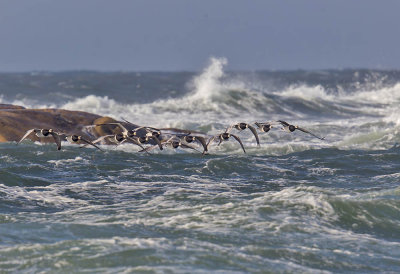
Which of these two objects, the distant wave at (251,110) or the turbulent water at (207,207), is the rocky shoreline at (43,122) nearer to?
the turbulent water at (207,207)

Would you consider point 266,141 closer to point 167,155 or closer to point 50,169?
point 167,155

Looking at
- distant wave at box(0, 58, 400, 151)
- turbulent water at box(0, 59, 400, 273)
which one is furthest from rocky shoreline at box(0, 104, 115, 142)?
distant wave at box(0, 58, 400, 151)

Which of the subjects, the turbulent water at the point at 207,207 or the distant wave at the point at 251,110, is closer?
the turbulent water at the point at 207,207

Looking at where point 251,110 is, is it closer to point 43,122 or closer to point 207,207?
point 43,122

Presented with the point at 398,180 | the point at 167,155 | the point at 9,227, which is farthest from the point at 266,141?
the point at 9,227

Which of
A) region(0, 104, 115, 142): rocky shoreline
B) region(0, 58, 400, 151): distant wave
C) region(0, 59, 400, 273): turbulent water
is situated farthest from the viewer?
region(0, 58, 400, 151): distant wave

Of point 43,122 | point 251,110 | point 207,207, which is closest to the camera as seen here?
point 207,207

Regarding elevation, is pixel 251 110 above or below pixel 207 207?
above

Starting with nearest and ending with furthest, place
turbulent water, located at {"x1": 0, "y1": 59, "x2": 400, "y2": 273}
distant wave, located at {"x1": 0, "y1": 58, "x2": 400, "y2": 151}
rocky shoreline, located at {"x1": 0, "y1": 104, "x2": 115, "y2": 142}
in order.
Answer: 1. turbulent water, located at {"x1": 0, "y1": 59, "x2": 400, "y2": 273}
2. rocky shoreline, located at {"x1": 0, "y1": 104, "x2": 115, "y2": 142}
3. distant wave, located at {"x1": 0, "y1": 58, "x2": 400, "y2": 151}

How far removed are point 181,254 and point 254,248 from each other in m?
1.14

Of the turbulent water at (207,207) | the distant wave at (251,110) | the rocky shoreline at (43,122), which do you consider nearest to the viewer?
the turbulent water at (207,207)

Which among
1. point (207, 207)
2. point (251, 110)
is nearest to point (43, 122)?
point (207, 207)

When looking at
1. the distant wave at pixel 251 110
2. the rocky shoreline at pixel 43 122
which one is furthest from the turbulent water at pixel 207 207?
the distant wave at pixel 251 110

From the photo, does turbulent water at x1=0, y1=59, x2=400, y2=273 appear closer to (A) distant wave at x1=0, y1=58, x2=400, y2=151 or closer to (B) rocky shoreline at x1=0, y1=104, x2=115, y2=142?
(B) rocky shoreline at x1=0, y1=104, x2=115, y2=142
